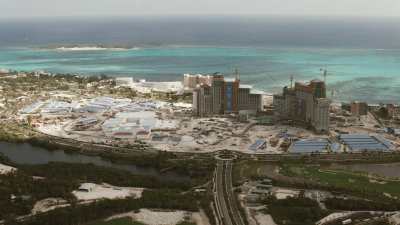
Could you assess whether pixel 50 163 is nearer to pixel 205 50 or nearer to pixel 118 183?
pixel 118 183

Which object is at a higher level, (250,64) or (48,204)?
→ (250,64)

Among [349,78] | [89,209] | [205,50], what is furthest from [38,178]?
[205,50]

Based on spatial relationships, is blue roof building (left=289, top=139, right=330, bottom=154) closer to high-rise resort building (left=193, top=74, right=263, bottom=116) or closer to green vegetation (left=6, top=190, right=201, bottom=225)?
high-rise resort building (left=193, top=74, right=263, bottom=116)

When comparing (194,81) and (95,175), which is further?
(194,81)

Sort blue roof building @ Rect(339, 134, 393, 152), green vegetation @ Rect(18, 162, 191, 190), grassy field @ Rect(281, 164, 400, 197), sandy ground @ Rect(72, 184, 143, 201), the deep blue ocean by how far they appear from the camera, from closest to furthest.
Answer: sandy ground @ Rect(72, 184, 143, 201), grassy field @ Rect(281, 164, 400, 197), green vegetation @ Rect(18, 162, 191, 190), blue roof building @ Rect(339, 134, 393, 152), the deep blue ocean

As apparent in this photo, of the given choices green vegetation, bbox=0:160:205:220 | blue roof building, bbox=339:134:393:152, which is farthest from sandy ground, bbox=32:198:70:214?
blue roof building, bbox=339:134:393:152

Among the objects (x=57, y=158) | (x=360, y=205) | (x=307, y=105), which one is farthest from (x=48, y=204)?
(x=307, y=105)

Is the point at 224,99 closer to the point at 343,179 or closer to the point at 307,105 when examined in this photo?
the point at 307,105
